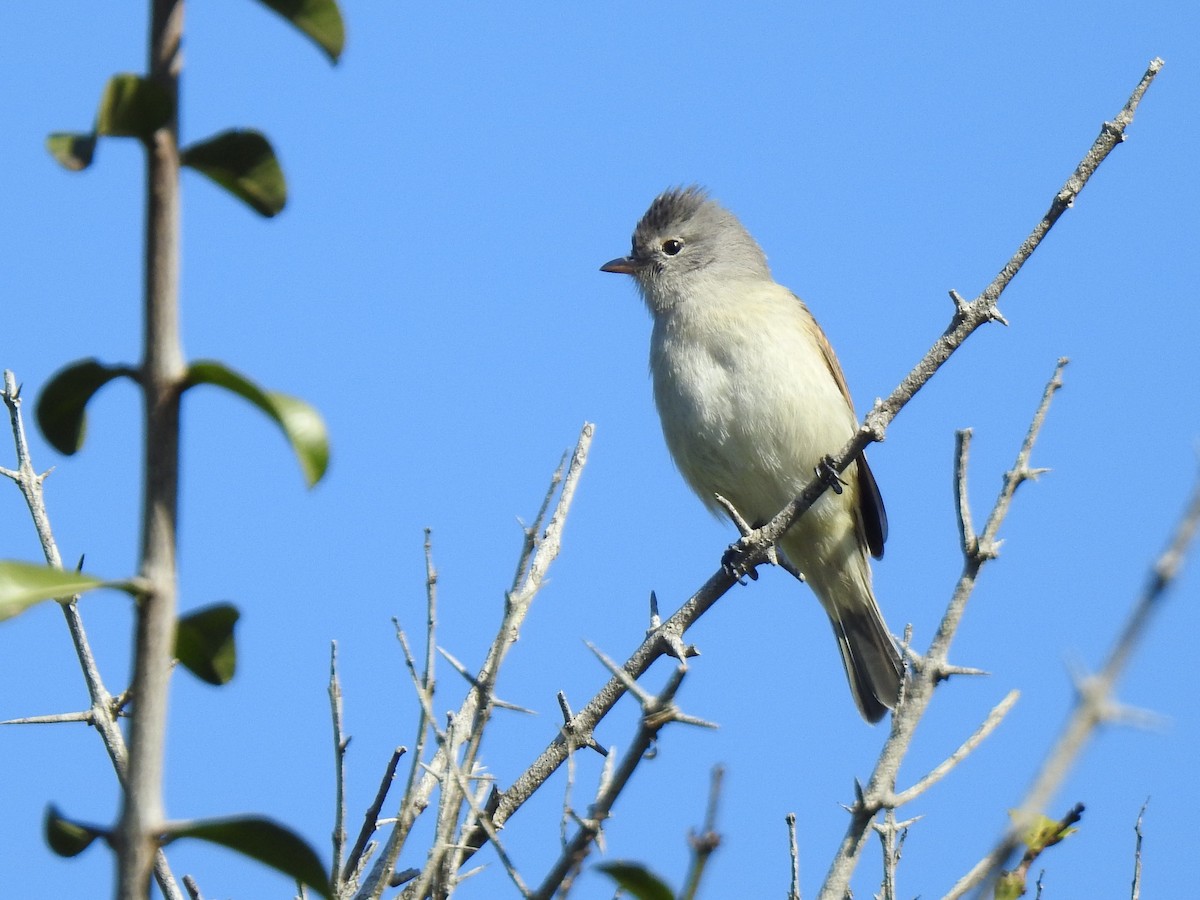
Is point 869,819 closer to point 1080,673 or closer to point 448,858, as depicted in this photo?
point 448,858

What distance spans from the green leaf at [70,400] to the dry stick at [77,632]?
1030mm

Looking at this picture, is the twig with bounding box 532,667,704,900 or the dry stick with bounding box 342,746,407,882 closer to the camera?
the twig with bounding box 532,667,704,900

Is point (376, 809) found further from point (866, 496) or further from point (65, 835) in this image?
point (866, 496)

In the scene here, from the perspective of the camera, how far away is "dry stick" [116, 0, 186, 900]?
87cm

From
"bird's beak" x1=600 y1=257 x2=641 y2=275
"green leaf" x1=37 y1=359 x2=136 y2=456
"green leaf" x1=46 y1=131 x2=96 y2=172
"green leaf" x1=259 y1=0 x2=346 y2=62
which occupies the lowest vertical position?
"green leaf" x1=37 y1=359 x2=136 y2=456

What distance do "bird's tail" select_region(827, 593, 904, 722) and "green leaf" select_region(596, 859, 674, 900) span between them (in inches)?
247

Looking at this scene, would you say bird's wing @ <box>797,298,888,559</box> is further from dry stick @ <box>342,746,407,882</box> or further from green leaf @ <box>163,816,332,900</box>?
green leaf @ <box>163,816,332,900</box>

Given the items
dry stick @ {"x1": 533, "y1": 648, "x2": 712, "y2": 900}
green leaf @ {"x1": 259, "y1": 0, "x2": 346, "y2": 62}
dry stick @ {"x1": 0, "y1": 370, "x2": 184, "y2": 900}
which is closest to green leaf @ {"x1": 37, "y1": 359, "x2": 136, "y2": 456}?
green leaf @ {"x1": 259, "y1": 0, "x2": 346, "y2": 62}

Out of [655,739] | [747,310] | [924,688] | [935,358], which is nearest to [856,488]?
[747,310]

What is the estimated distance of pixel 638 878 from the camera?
109 cm

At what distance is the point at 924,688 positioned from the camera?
2.23 meters

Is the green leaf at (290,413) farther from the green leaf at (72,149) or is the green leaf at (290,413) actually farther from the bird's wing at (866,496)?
the bird's wing at (866,496)

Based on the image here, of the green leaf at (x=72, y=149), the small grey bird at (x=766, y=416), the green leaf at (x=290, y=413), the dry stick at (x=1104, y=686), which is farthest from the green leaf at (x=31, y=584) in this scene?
the small grey bird at (x=766, y=416)

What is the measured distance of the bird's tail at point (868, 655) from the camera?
7.21 meters
